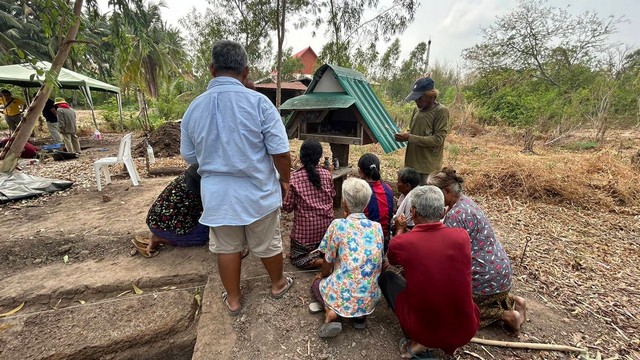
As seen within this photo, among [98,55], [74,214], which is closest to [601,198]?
[74,214]

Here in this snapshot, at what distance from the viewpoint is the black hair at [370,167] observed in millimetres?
2680

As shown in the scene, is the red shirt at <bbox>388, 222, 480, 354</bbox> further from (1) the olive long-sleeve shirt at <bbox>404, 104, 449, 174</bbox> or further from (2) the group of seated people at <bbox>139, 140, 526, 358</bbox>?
(1) the olive long-sleeve shirt at <bbox>404, 104, 449, 174</bbox>

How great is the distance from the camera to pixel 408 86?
74.0 ft

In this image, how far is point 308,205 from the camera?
2.67 m

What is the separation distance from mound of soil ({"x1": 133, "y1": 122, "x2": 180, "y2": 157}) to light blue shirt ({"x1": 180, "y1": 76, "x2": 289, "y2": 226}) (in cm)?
739

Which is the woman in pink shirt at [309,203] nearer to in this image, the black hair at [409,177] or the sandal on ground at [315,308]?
the sandal on ground at [315,308]

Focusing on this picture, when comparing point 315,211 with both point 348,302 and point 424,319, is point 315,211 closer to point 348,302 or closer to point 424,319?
point 348,302

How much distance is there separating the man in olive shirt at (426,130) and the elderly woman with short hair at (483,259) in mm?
1136

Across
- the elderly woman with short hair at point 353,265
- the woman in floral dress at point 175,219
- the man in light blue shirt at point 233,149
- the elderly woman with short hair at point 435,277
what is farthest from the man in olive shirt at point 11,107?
the elderly woman with short hair at point 435,277

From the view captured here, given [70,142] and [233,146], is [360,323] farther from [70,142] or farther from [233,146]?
[70,142]

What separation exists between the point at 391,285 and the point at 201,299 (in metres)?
1.75

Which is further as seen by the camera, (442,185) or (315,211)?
(315,211)

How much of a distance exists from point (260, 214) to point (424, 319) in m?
1.27

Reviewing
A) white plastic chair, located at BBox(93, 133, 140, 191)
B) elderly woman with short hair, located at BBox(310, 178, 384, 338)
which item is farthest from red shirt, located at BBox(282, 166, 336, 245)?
white plastic chair, located at BBox(93, 133, 140, 191)
